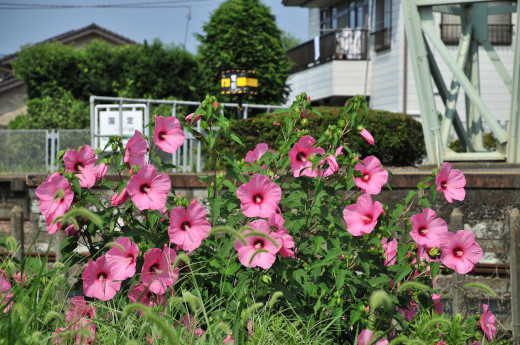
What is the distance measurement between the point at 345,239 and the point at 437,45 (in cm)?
560

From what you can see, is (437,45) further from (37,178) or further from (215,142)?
(215,142)

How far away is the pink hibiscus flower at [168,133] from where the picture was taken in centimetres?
349

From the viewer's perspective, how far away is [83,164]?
11.2 ft

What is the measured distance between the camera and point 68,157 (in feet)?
11.1

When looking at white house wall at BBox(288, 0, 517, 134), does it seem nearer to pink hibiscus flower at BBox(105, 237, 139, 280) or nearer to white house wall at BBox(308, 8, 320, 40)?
white house wall at BBox(308, 8, 320, 40)

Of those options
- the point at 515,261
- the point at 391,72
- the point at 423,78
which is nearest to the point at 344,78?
the point at 391,72

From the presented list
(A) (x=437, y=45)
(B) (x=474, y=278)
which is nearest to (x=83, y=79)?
(A) (x=437, y=45)

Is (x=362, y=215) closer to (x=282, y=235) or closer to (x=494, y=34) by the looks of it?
(x=282, y=235)

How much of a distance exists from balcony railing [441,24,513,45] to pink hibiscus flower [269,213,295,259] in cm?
1868

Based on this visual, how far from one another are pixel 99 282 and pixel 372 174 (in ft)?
4.21

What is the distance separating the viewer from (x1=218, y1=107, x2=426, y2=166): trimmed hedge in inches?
408

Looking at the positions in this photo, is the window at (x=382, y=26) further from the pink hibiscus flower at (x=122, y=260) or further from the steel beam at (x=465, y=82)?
the pink hibiscus flower at (x=122, y=260)

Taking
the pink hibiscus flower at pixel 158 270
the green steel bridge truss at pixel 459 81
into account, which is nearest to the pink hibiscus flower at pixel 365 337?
the pink hibiscus flower at pixel 158 270

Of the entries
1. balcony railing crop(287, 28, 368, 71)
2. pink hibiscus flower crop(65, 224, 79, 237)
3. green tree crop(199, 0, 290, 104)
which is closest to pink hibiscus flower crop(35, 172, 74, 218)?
pink hibiscus flower crop(65, 224, 79, 237)
